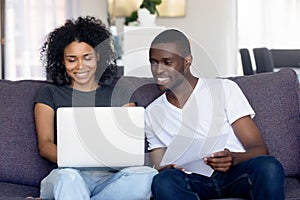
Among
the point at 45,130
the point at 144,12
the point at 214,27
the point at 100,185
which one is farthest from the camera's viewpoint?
the point at 214,27

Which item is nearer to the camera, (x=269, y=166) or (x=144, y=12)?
(x=269, y=166)

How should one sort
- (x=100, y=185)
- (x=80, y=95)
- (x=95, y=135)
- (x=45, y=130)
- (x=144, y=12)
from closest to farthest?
(x=95, y=135) → (x=100, y=185) → (x=45, y=130) → (x=80, y=95) → (x=144, y=12)

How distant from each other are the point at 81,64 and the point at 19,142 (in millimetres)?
385

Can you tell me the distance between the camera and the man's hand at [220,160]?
1784 mm

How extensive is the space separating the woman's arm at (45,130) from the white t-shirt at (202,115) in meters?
0.37

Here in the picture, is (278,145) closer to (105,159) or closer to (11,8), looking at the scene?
(105,159)

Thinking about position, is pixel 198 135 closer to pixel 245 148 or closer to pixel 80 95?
pixel 245 148

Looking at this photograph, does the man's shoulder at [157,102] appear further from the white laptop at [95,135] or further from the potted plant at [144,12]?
the potted plant at [144,12]

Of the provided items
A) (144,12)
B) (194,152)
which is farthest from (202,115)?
(144,12)

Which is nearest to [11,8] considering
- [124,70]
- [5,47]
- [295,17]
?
[5,47]

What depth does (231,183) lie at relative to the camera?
1794 mm

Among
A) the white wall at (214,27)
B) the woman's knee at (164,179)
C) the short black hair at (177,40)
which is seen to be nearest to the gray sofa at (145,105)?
the short black hair at (177,40)

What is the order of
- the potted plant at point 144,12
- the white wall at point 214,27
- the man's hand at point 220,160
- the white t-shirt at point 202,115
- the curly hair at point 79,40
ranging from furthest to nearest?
the white wall at point 214,27, the potted plant at point 144,12, the curly hair at point 79,40, the white t-shirt at point 202,115, the man's hand at point 220,160

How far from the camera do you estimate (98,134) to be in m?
1.70
